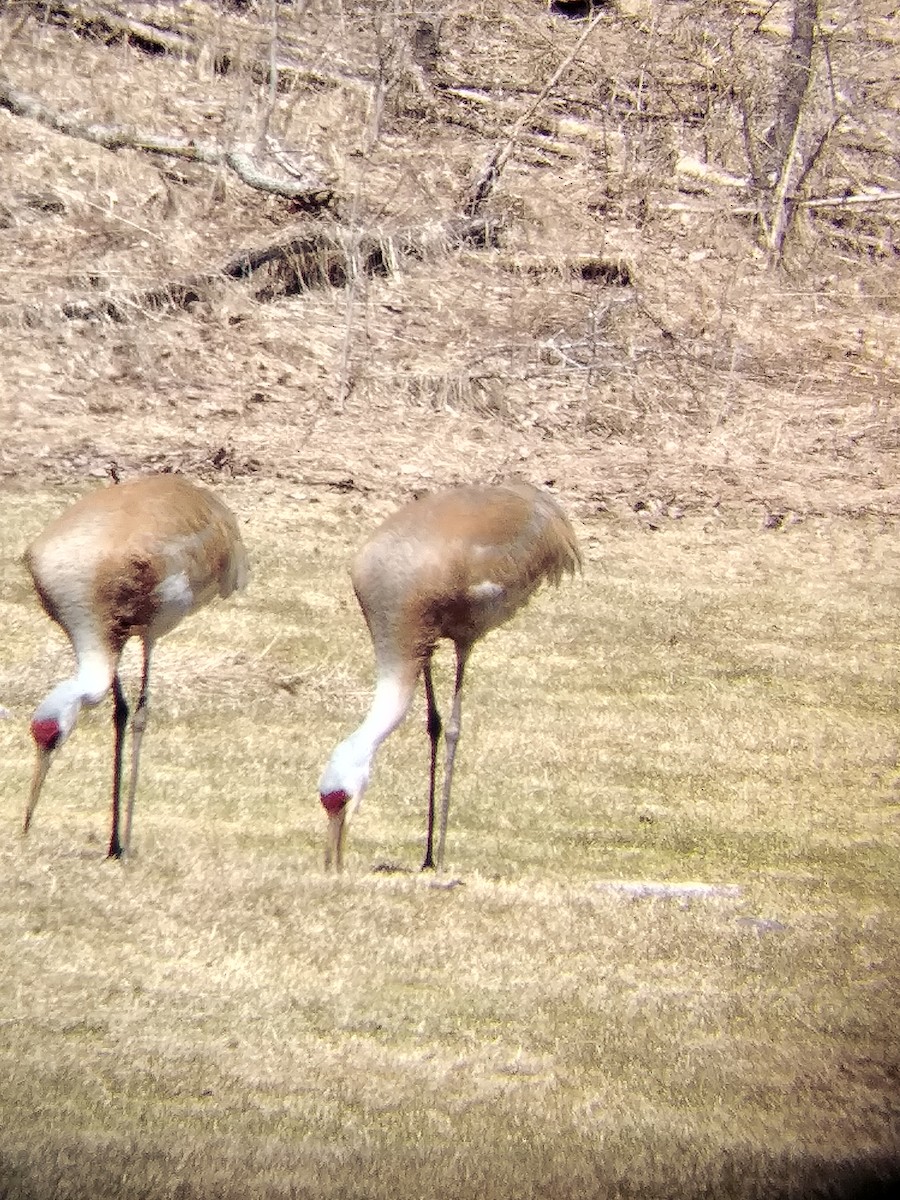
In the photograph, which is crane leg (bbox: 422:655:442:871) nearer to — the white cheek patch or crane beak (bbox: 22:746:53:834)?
the white cheek patch

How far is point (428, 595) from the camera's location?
17.3 feet

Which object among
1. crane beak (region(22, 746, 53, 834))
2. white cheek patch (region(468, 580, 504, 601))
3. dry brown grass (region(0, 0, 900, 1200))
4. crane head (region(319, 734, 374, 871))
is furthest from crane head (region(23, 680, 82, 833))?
white cheek patch (region(468, 580, 504, 601))

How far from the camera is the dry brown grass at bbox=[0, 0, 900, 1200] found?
12.2 ft

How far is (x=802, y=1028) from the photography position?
13.6ft

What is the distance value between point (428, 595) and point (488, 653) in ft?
9.19

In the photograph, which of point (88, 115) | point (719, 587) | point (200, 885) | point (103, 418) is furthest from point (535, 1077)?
point (88, 115)

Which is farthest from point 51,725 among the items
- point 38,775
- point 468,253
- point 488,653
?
point 468,253

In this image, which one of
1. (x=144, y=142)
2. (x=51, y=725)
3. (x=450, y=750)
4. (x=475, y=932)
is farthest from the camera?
(x=144, y=142)

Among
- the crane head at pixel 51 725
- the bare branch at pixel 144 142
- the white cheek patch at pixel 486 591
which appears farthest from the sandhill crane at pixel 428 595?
the bare branch at pixel 144 142

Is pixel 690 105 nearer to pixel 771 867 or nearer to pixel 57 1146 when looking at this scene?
pixel 771 867

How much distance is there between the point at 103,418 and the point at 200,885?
20.5 feet

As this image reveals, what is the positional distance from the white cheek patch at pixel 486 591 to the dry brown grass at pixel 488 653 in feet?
3.06

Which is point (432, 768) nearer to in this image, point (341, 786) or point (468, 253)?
point (341, 786)

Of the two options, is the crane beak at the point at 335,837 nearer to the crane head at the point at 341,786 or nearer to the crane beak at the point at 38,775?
the crane head at the point at 341,786
